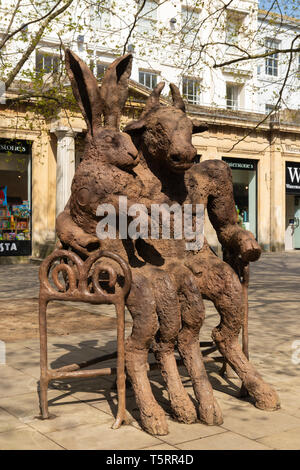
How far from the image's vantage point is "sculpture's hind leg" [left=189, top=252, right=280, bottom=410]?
3751 mm

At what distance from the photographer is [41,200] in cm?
1848

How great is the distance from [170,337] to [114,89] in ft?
6.12

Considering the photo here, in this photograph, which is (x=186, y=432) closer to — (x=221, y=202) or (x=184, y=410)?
(x=184, y=410)

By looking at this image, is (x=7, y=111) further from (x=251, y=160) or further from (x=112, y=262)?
(x=112, y=262)

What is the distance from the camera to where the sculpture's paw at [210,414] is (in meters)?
3.43

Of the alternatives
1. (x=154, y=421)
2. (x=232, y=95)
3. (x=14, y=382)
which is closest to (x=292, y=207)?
(x=232, y=95)

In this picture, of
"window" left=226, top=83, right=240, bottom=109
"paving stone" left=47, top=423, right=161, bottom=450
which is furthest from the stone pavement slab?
"window" left=226, top=83, right=240, bottom=109

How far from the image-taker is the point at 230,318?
385 cm

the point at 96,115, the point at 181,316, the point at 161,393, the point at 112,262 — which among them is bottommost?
the point at 161,393

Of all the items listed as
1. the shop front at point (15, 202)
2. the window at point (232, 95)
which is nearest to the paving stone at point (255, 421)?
the shop front at point (15, 202)

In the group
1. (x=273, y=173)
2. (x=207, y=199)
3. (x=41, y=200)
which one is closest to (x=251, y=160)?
(x=273, y=173)

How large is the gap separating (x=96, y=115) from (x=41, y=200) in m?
14.7

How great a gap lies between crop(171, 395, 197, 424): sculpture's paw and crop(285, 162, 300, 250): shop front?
21.2 meters
